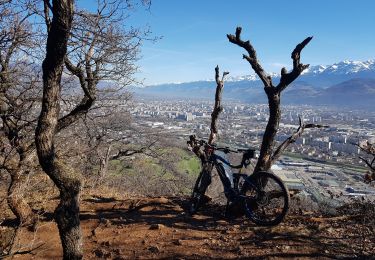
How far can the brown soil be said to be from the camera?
5.30m

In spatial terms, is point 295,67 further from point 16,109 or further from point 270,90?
point 16,109

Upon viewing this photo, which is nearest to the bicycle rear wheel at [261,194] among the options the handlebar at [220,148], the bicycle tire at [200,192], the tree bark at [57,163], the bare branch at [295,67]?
the handlebar at [220,148]

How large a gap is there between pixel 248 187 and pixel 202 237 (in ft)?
3.84

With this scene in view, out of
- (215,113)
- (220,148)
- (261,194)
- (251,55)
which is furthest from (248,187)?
(215,113)

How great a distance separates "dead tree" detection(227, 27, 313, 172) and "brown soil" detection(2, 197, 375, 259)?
1118 mm

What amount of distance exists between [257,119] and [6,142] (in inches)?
2029

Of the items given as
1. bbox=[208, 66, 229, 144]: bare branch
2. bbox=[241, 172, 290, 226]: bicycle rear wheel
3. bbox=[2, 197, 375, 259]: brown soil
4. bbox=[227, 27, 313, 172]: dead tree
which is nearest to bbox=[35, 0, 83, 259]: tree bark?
bbox=[2, 197, 375, 259]: brown soil

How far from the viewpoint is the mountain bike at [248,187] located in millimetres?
6176

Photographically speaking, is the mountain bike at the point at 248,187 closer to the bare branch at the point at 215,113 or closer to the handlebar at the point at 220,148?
the handlebar at the point at 220,148

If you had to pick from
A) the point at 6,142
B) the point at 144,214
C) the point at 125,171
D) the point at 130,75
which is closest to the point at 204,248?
the point at 144,214

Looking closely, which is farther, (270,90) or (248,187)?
(270,90)

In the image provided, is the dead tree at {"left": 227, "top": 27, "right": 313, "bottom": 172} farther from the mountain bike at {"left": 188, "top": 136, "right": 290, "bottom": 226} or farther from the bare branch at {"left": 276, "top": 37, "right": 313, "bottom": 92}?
the mountain bike at {"left": 188, "top": 136, "right": 290, "bottom": 226}

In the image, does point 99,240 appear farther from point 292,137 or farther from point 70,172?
point 292,137

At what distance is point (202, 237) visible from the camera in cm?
596
